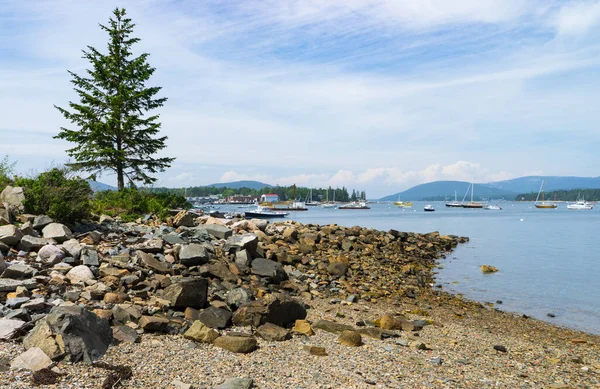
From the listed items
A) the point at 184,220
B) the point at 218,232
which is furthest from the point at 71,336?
the point at 184,220

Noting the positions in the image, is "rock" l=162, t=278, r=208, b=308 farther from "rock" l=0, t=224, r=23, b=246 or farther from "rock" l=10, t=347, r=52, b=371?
"rock" l=0, t=224, r=23, b=246

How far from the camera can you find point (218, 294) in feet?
42.4

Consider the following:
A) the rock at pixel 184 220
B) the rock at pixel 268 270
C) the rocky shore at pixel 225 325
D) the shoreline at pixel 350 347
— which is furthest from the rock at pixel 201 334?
the rock at pixel 184 220

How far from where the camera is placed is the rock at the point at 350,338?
33.3ft

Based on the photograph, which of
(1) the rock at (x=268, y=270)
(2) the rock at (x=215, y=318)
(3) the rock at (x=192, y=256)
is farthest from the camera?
(1) the rock at (x=268, y=270)

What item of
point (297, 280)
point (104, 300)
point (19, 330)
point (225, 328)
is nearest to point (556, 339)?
point (297, 280)

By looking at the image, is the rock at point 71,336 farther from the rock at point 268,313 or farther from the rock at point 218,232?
the rock at point 218,232

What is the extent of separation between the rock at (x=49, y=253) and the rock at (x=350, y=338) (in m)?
8.47

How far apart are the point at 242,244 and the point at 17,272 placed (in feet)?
25.7

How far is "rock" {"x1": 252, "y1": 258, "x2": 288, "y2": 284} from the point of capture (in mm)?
16219

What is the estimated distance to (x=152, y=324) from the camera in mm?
9367

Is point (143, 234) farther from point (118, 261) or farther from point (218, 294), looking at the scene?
point (218, 294)

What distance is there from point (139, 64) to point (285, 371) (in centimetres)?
2776

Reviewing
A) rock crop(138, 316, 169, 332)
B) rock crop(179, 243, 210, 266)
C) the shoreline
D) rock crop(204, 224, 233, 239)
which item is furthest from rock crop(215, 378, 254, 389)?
rock crop(204, 224, 233, 239)
